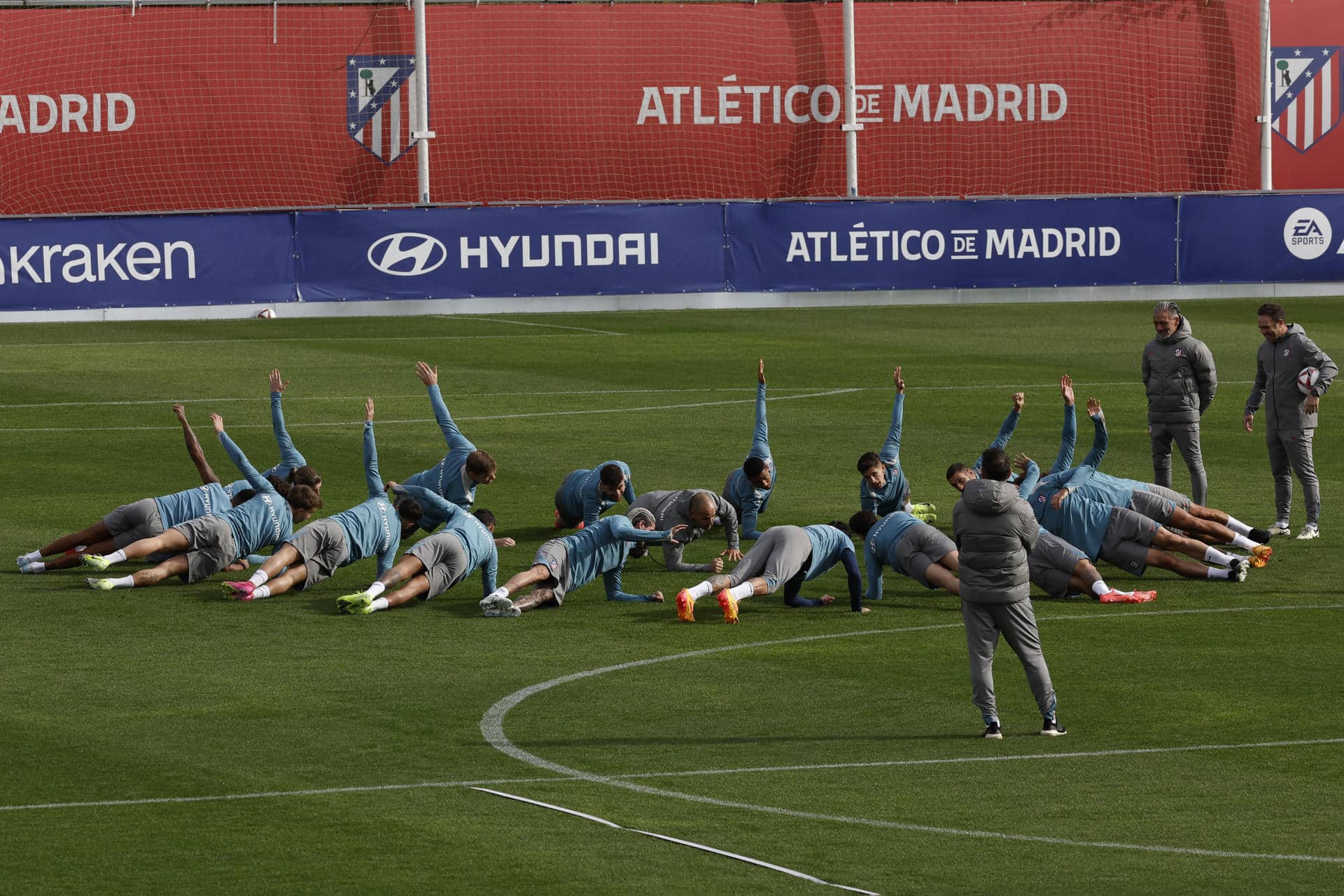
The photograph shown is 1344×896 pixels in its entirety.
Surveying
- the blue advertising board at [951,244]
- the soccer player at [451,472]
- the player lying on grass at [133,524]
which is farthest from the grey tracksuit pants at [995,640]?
the blue advertising board at [951,244]

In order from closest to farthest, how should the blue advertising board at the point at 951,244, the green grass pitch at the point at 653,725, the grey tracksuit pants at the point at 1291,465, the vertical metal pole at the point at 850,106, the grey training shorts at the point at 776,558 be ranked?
1. the green grass pitch at the point at 653,725
2. the grey training shorts at the point at 776,558
3. the grey tracksuit pants at the point at 1291,465
4. the blue advertising board at the point at 951,244
5. the vertical metal pole at the point at 850,106

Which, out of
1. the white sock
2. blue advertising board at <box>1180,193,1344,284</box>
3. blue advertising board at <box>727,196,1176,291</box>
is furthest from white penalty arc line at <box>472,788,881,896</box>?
blue advertising board at <box>1180,193,1344,284</box>

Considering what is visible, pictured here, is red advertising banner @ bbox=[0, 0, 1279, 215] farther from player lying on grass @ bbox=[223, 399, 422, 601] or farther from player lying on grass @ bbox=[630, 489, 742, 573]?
player lying on grass @ bbox=[223, 399, 422, 601]

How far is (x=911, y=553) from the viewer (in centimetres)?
1706

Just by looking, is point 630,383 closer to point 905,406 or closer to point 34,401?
point 905,406

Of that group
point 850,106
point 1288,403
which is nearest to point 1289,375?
point 1288,403

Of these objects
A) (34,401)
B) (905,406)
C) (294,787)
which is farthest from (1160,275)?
(294,787)

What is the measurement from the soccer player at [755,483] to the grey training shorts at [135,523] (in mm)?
5113

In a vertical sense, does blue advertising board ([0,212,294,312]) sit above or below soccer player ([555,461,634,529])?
above

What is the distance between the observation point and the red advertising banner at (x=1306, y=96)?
46.5m

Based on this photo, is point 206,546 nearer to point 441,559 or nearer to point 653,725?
point 441,559

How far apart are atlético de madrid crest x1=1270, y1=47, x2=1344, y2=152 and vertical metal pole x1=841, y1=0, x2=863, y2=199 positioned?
10.7m

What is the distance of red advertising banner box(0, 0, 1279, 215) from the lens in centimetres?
4238

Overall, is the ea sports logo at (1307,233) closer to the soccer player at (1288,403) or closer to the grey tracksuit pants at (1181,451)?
the grey tracksuit pants at (1181,451)
